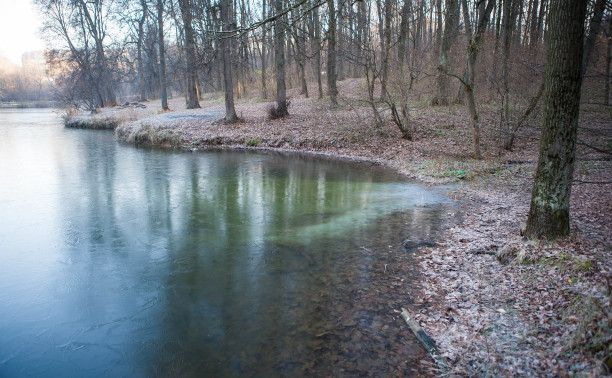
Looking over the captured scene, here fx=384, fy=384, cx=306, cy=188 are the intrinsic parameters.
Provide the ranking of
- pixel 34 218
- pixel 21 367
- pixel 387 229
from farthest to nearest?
pixel 34 218
pixel 387 229
pixel 21 367

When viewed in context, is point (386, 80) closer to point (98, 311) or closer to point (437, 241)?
point (437, 241)

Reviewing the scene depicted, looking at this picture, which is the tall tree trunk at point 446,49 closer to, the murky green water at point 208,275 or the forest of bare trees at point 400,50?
the forest of bare trees at point 400,50

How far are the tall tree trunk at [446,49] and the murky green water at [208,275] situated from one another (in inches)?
282

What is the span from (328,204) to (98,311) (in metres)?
6.22

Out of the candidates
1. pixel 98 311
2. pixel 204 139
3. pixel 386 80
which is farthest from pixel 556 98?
pixel 204 139

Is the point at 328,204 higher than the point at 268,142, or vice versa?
the point at 268,142

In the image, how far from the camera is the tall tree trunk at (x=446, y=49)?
16.3 meters

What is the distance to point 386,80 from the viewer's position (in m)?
16.3

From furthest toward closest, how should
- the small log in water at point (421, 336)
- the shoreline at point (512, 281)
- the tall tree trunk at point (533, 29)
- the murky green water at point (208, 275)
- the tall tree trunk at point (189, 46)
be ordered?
the tall tree trunk at point (189, 46) < the tall tree trunk at point (533, 29) < the murky green water at point (208, 275) < the small log in water at point (421, 336) < the shoreline at point (512, 281)

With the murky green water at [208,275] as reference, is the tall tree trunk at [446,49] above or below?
above

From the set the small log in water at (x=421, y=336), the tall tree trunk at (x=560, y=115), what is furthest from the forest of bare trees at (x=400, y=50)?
the small log in water at (x=421, y=336)

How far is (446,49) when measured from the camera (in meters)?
18.5

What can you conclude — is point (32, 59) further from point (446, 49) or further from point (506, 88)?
point (506, 88)

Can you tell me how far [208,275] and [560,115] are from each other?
5.60m
